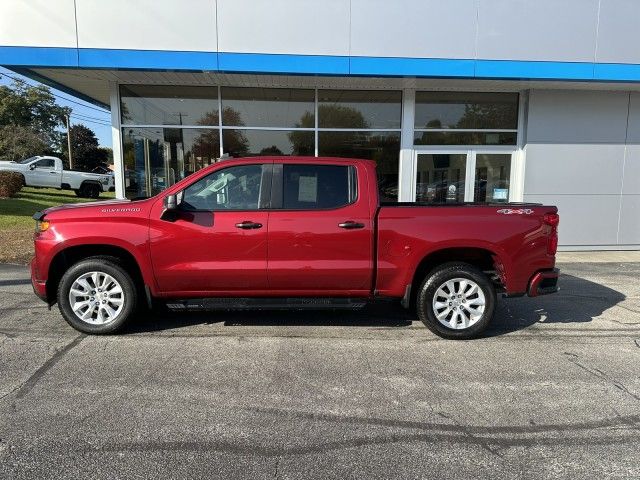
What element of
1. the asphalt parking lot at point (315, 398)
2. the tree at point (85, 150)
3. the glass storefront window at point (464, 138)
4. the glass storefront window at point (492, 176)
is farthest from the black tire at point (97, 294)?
A: the tree at point (85, 150)

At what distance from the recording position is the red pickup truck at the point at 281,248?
15.3 ft

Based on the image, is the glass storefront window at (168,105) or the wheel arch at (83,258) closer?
the wheel arch at (83,258)

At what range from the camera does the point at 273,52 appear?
908cm

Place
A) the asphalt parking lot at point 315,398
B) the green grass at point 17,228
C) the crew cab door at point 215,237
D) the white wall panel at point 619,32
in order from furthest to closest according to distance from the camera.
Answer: the white wall panel at point 619,32 → the green grass at point 17,228 → the crew cab door at point 215,237 → the asphalt parking lot at point 315,398

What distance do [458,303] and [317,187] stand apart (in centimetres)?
197

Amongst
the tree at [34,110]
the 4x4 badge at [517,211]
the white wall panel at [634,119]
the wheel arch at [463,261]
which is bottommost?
the wheel arch at [463,261]

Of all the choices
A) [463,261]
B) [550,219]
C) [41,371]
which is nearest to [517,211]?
[550,219]

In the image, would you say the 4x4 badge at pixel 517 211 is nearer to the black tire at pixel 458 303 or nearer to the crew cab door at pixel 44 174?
the black tire at pixel 458 303

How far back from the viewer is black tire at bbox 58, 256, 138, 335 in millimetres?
4691

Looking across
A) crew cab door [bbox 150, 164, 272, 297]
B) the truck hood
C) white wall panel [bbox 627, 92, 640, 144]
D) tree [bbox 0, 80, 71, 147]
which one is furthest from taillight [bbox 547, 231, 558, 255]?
tree [bbox 0, 80, 71, 147]

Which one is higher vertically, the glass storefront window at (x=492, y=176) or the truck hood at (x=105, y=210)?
the glass storefront window at (x=492, y=176)

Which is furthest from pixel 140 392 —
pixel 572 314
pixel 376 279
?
pixel 572 314

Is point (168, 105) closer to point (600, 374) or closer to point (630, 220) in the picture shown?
point (600, 374)

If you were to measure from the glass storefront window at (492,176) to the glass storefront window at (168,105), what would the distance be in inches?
254
